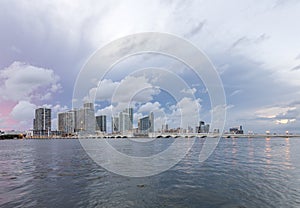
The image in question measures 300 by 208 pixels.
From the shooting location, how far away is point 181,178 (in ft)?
99.3

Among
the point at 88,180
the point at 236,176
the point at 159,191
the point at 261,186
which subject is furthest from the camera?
the point at 236,176

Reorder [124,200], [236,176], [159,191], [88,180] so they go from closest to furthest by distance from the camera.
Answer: [124,200]
[159,191]
[88,180]
[236,176]

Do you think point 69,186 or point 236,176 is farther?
point 236,176

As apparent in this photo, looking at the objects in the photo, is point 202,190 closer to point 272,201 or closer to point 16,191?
point 272,201

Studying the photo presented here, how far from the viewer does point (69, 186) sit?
25.7m

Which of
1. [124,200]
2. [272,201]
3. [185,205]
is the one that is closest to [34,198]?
[124,200]

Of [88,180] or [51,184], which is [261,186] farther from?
[51,184]

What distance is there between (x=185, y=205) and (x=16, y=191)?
17.4m

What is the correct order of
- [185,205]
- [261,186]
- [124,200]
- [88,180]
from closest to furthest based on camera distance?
[185,205]
[124,200]
[261,186]
[88,180]

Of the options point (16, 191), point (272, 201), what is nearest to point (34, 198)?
point (16, 191)

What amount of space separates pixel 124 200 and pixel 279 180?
813 inches

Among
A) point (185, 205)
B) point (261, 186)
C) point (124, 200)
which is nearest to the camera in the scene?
point (185, 205)

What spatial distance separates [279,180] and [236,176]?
17.0ft

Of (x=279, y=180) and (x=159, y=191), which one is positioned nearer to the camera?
(x=159, y=191)
